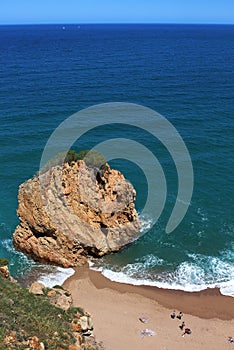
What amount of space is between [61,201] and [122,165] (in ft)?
69.3

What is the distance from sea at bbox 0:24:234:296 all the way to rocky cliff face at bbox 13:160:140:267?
6.22 ft

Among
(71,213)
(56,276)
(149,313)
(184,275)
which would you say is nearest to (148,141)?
(71,213)

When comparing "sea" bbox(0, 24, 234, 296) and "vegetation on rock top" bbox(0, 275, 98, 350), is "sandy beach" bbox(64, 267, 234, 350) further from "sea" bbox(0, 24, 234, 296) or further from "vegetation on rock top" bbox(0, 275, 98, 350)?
"vegetation on rock top" bbox(0, 275, 98, 350)

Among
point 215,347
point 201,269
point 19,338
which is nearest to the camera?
point 19,338

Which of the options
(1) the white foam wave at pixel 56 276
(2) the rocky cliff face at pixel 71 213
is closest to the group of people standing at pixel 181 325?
(2) the rocky cliff face at pixel 71 213

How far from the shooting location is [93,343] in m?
30.8

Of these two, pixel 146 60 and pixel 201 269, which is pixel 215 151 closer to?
pixel 201 269

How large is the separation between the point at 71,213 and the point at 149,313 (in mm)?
14167

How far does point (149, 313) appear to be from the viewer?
132ft

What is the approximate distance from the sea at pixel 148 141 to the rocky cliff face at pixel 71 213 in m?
1.90

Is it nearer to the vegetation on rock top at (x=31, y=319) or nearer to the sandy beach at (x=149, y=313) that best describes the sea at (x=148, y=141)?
the sandy beach at (x=149, y=313)

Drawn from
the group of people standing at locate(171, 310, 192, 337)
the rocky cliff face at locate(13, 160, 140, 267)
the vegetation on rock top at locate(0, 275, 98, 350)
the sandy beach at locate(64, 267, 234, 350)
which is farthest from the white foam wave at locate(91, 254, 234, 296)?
the vegetation on rock top at locate(0, 275, 98, 350)

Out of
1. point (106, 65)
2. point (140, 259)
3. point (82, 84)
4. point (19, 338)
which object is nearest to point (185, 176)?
point (140, 259)

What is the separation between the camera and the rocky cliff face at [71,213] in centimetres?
4484
